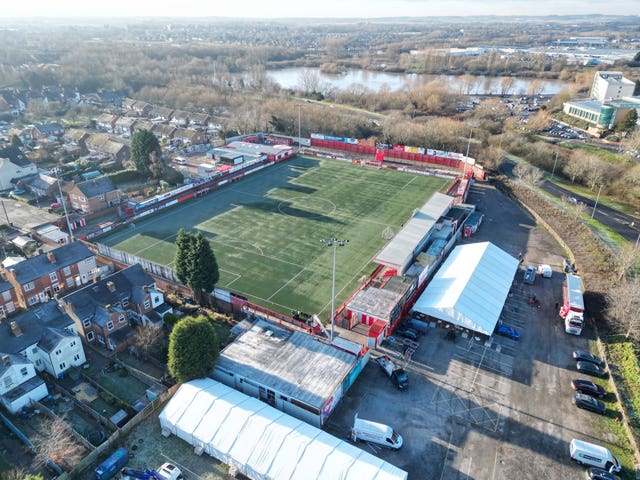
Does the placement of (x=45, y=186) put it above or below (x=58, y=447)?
below

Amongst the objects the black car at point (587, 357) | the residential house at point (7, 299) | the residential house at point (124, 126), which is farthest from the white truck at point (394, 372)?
the residential house at point (124, 126)

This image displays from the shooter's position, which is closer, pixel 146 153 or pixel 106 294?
pixel 106 294

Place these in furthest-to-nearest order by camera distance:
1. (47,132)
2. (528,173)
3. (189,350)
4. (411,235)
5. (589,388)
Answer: (47,132), (528,173), (411,235), (589,388), (189,350)

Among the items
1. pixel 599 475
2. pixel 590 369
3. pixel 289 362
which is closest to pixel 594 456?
pixel 599 475

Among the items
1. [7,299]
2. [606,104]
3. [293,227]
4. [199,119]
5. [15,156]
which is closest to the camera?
[7,299]

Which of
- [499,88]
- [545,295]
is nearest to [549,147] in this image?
[545,295]

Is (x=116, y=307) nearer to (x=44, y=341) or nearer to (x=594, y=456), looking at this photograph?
(x=44, y=341)

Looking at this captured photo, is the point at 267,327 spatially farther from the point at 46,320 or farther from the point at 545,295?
the point at 545,295

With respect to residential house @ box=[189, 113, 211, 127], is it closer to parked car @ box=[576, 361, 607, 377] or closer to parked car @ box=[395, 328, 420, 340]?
parked car @ box=[395, 328, 420, 340]
